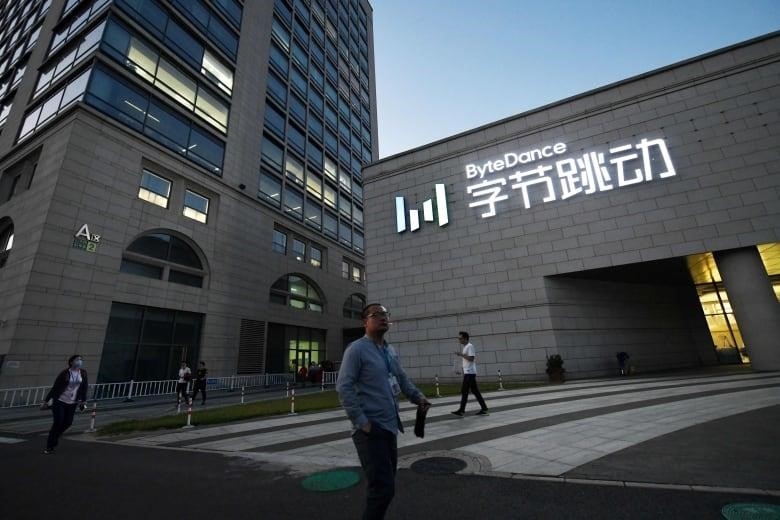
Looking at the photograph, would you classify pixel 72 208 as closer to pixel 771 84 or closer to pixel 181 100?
pixel 181 100

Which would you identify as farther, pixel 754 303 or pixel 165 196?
pixel 165 196

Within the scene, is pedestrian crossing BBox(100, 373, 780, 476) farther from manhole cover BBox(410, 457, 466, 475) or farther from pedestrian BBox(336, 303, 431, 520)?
pedestrian BBox(336, 303, 431, 520)

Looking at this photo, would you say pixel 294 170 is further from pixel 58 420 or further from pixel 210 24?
pixel 58 420

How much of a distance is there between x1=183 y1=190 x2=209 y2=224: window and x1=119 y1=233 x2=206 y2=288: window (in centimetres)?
202

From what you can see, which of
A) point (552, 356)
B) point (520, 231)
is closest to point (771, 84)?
point (520, 231)

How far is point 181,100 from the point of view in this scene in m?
23.5

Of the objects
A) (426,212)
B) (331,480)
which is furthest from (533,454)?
(426,212)

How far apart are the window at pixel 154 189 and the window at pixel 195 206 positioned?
4.02 feet

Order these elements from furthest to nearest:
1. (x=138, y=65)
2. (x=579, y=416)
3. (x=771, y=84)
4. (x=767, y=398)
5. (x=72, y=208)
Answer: (x=138, y=65) → (x=72, y=208) → (x=771, y=84) → (x=767, y=398) → (x=579, y=416)

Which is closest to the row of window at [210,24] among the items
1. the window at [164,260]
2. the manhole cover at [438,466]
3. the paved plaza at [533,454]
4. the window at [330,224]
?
the window at [330,224]

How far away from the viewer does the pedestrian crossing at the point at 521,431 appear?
4941 millimetres

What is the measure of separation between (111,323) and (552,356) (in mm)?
22058

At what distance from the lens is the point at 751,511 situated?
113 inches

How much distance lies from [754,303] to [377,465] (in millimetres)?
18800
